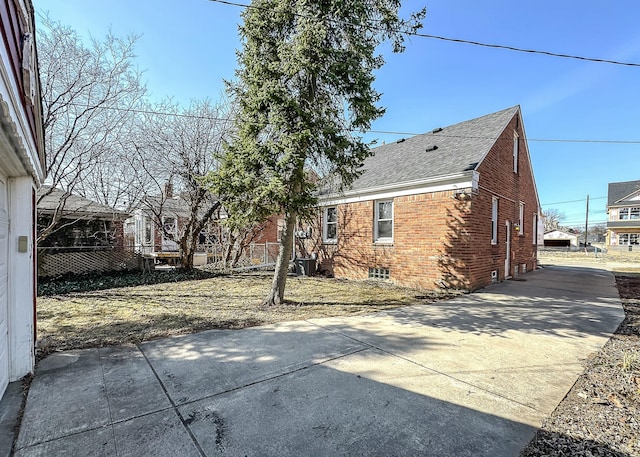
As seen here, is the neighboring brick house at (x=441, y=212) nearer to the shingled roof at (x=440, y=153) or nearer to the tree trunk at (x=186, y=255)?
the shingled roof at (x=440, y=153)

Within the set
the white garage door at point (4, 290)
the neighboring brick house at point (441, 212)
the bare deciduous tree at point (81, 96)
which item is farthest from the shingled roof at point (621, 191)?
the white garage door at point (4, 290)

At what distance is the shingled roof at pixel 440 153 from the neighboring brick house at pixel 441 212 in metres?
0.04

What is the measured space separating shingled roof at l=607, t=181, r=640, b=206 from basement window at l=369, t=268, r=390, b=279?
45.4m

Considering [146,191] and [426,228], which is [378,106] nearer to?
[426,228]

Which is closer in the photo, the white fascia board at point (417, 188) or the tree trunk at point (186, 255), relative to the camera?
the white fascia board at point (417, 188)

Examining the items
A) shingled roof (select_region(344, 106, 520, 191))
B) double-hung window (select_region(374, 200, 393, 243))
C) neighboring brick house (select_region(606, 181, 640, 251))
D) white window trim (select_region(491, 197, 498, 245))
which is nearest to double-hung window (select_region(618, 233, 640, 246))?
neighboring brick house (select_region(606, 181, 640, 251))

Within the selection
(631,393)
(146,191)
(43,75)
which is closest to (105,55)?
(43,75)

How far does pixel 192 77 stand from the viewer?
10094 mm

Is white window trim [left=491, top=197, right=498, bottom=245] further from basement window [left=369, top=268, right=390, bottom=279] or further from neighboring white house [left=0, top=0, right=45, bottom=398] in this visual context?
neighboring white house [left=0, top=0, right=45, bottom=398]

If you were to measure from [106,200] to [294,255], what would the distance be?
27.3ft

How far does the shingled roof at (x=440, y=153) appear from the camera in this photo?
9.21m

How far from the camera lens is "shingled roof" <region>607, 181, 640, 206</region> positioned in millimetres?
37784

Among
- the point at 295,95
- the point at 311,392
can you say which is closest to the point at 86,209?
the point at 295,95

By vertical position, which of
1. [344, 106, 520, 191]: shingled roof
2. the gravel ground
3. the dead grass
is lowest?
the dead grass
